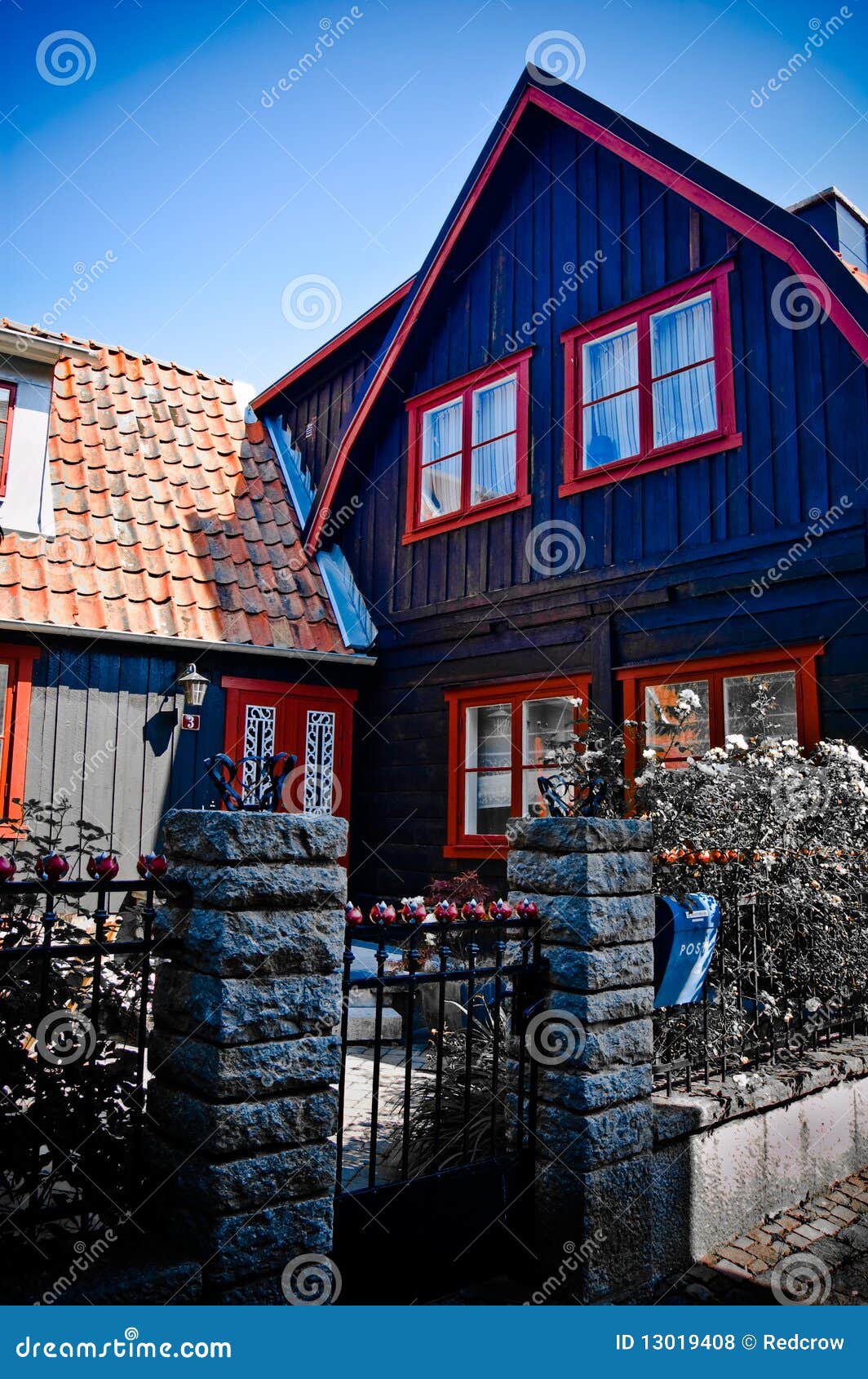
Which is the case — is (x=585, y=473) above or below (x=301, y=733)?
above

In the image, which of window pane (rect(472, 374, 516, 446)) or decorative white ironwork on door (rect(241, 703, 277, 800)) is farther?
decorative white ironwork on door (rect(241, 703, 277, 800))

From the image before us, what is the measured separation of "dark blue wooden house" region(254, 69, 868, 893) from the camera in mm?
6727

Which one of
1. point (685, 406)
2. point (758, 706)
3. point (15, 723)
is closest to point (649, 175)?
point (685, 406)

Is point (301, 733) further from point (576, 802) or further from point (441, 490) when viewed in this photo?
point (576, 802)

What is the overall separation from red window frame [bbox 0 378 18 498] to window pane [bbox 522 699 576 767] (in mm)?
5462

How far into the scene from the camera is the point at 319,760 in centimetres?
1017

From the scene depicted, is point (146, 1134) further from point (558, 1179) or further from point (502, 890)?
point (502, 890)

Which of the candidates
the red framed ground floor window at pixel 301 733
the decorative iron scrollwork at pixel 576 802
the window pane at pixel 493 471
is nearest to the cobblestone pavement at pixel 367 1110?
the decorative iron scrollwork at pixel 576 802

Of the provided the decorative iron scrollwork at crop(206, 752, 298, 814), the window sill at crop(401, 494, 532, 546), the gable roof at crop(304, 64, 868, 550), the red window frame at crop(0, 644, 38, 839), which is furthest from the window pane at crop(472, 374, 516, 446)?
the decorative iron scrollwork at crop(206, 752, 298, 814)

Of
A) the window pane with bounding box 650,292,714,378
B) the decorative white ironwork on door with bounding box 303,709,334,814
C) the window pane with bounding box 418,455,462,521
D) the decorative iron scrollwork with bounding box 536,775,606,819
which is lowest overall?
the decorative iron scrollwork with bounding box 536,775,606,819

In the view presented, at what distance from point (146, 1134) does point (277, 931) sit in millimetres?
751

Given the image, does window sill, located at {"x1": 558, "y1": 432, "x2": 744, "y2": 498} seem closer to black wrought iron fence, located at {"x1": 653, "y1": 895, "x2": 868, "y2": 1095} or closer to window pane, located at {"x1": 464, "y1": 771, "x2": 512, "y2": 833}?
window pane, located at {"x1": 464, "y1": 771, "x2": 512, "y2": 833}

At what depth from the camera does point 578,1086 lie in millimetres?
3533

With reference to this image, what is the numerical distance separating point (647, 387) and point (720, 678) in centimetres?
258
